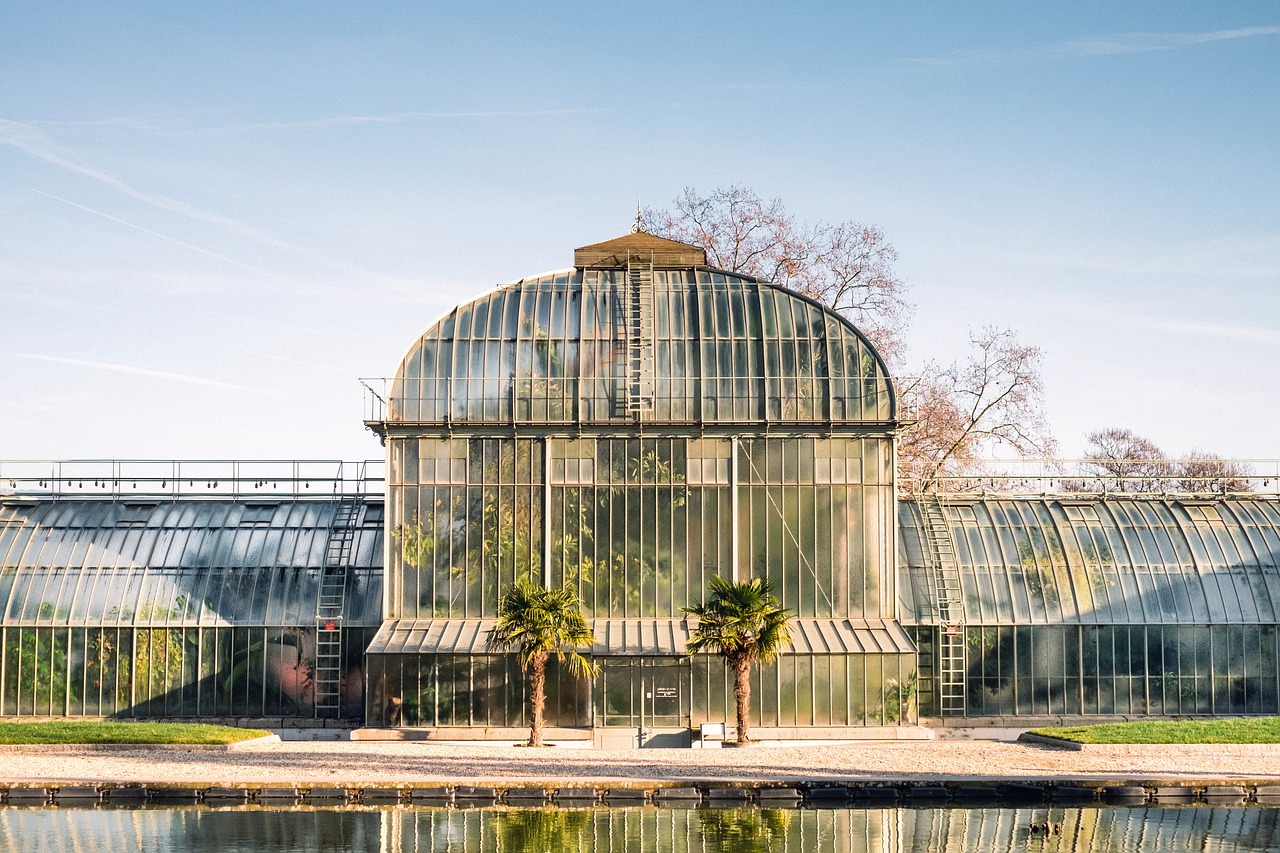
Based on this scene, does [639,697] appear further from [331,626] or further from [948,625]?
[948,625]

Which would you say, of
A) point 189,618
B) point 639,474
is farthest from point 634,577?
point 189,618

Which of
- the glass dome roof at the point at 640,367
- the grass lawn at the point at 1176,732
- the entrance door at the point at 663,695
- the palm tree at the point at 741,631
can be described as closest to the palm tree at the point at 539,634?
the entrance door at the point at 663,695

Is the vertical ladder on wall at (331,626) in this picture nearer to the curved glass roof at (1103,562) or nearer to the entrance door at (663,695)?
the entrance door at (663,695)

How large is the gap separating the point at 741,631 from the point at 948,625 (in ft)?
30.1

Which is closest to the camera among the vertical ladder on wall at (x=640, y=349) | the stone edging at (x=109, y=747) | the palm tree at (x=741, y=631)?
the stone edging at (x=109, y=747)

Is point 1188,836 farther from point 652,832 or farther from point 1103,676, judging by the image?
point 1103,676

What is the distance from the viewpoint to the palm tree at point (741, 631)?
46344 mm

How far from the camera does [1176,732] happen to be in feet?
150

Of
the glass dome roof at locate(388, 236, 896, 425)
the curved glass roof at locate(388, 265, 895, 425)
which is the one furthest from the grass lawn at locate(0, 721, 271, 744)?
the glass dome roof at locate(388, 236, 896, 425)

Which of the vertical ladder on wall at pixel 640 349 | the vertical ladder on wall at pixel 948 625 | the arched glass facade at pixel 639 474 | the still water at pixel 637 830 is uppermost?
the vertical ladder on wall at pixel 640 349

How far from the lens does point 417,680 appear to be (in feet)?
159

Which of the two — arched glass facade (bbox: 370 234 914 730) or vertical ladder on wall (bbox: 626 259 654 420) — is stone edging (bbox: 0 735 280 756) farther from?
vertical ladder on wall (bbox: 626 259 654 420)

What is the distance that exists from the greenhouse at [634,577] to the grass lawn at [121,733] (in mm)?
4423

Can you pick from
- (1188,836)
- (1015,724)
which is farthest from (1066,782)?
(1015,724)
